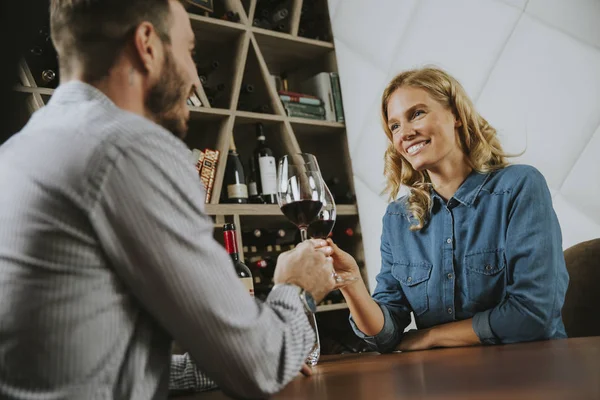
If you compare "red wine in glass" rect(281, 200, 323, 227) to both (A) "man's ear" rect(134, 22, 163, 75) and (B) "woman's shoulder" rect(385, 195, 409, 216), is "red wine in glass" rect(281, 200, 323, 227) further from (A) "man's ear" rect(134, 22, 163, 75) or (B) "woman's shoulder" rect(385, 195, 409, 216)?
(B) "woman's shoulder" rect(385, 195, 409, 216)

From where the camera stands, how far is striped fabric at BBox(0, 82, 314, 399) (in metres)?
0.59

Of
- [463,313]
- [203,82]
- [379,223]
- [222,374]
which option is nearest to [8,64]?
[222,374]

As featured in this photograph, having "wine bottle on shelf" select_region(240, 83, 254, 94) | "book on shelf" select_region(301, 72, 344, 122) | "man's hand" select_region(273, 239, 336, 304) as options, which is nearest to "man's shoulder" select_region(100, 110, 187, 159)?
"man's hand" select_region(273, 239, 336, 304)

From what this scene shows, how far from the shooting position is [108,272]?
623 mm

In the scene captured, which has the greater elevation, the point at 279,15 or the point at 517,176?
the point at 279,15

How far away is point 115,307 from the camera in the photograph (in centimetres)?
62

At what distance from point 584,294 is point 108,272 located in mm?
1292

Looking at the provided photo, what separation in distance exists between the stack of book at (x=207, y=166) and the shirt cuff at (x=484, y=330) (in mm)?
1622

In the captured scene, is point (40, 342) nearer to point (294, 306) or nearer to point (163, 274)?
point (163, 274)

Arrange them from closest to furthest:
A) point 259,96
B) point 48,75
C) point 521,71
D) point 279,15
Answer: point 48,75
point 521,71
point 259,96
point 279,15

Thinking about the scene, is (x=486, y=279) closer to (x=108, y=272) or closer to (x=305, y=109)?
(x=108, y=272)

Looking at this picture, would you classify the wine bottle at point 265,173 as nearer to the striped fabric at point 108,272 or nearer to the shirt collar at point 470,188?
the shirt collar at point 470,188

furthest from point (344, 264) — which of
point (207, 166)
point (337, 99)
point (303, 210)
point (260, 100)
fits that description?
point (337, 99)

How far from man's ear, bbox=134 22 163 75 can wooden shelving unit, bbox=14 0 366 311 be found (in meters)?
1.84
